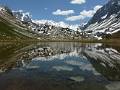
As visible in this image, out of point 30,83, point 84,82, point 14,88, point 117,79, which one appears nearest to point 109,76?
point 117,79

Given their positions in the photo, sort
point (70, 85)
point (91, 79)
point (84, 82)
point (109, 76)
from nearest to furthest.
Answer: point (70, 85)
point (84, 82)
point (91, 79)
point (109, 76)

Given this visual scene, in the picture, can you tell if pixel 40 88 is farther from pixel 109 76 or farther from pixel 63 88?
→ pixel 109 76

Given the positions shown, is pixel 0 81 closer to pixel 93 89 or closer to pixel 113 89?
pixel 93 89

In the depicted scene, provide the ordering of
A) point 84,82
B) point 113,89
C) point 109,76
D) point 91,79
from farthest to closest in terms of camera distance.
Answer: point 109,76
point 91,79
point 84,82
point 113,89

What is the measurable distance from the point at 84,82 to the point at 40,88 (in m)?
7.04

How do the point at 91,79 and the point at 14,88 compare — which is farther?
the point at 91,79

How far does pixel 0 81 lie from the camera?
1404 inches

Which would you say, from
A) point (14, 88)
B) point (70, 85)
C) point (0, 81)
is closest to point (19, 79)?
point (0, 81)

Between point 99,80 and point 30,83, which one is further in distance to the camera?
point 99,80

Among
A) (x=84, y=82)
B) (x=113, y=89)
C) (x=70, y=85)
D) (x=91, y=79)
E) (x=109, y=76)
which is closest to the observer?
(x=113, y=89)

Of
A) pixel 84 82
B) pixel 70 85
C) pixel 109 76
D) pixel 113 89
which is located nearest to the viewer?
pixel 113 89

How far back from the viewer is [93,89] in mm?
30406

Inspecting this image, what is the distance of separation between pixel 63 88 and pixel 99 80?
8.06 meters

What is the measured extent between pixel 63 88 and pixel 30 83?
5.41 meters
